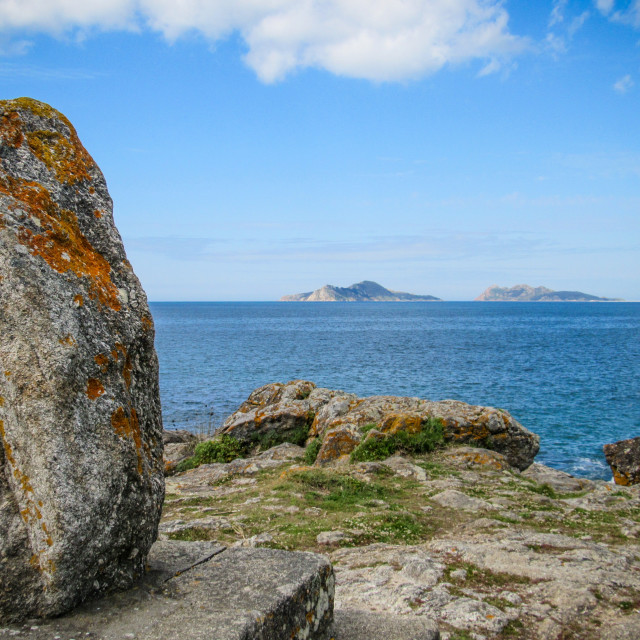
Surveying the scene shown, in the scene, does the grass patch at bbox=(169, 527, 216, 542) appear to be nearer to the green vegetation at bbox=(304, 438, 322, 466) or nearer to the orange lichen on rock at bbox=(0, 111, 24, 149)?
the green vegetation at bbox=(304, 438, 322, 466)

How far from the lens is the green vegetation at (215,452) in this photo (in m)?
15.7

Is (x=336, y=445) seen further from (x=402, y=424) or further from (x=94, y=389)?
(x=94, y=389)

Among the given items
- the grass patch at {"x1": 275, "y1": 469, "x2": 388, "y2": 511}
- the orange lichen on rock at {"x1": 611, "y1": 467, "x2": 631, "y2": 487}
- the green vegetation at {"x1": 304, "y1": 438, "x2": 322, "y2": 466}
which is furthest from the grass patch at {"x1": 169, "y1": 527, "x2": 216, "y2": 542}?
the orange lichen on rock at {"x1": 611, "y1": 467, "x2": 631, "y2": 487}

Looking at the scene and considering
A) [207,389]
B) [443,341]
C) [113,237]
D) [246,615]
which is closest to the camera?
[246,615]

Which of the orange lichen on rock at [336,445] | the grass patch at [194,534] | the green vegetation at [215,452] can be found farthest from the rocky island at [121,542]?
the green vegetation at [215,452]

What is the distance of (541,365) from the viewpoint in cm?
5503

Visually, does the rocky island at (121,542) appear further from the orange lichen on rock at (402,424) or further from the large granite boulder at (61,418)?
the orange lichen on rock at (402,424)

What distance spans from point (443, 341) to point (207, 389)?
54208 millimetres

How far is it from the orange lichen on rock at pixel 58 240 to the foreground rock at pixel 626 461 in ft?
50.9

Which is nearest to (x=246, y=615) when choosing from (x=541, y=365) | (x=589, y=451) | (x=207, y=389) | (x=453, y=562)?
(x=453, y=562)

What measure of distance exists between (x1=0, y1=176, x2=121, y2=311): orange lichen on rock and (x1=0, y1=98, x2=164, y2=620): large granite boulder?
0.01 m

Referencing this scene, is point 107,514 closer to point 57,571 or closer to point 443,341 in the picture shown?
point 57,571

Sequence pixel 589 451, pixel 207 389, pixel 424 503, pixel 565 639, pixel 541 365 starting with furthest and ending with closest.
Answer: pixel 541 365
pixel 207 389
pixel 589 451
pixel 424 503
pixel 565 639

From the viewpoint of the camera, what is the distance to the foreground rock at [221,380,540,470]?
1455 cm
